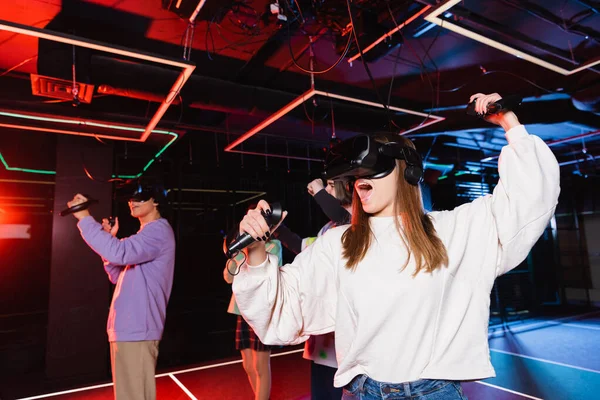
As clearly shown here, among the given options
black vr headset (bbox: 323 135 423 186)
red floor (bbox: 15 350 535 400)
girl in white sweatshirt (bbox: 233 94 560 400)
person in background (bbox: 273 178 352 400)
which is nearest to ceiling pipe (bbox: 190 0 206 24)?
person in background (bbox: 273 178 352 400)

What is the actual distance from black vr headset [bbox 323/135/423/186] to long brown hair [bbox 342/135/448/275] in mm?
36

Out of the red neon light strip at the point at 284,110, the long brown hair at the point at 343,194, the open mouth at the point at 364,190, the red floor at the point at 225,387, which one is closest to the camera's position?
the open mouth at the point at 364,190

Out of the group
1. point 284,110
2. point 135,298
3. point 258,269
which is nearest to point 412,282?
point 258,269

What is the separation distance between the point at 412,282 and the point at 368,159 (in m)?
0.37

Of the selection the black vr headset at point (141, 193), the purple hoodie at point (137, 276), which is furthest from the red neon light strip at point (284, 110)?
the purple hoodie at point (137, 276)

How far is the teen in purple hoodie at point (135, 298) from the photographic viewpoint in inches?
92.3

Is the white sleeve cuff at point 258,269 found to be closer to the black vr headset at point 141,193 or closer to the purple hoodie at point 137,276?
the purple hoodie at point 137,276

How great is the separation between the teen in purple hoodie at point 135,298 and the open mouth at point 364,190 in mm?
1727

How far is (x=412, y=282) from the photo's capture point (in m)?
1.07

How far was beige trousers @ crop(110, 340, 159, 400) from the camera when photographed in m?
2.33

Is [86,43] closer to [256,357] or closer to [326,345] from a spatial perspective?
[326,345]

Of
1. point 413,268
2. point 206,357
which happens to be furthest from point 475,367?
point 206,357

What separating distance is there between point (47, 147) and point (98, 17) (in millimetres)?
3290

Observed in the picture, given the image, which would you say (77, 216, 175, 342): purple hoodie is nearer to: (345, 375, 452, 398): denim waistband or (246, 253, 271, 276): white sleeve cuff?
(246, 253, 271, 276): white sleeve cuff
